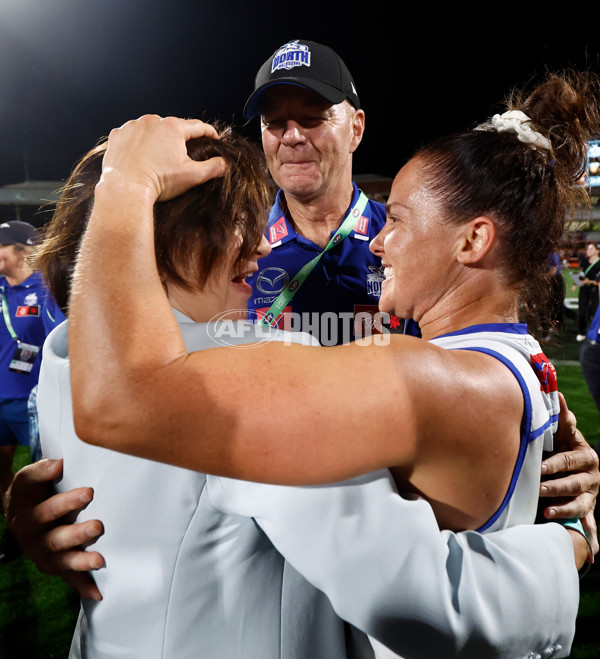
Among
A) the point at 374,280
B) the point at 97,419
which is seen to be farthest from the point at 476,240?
the point at 374,280

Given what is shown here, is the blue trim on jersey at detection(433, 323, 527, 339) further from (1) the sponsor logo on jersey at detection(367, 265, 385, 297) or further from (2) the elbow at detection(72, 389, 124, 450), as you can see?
(1) the sponsor logo on jersey at detection(367, 265, 385, 297)

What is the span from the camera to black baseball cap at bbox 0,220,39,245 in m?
5.03

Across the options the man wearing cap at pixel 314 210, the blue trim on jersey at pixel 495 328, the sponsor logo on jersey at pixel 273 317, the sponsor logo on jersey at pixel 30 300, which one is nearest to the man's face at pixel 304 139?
the man wearing cap at pixel 314 210

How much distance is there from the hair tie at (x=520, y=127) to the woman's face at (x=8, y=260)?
181 inches

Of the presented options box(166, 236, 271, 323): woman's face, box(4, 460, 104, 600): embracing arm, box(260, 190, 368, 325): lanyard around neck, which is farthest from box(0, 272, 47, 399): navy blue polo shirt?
box(166, 236, 271, 323): woman's face

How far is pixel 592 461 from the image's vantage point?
1.50 meters

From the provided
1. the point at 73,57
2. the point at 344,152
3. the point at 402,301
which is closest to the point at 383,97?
the point at 73,57

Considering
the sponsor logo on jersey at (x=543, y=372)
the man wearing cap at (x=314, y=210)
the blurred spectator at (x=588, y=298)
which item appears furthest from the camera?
the blurred spectator at (x=588, y=298)

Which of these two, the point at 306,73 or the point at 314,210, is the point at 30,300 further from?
the point at 306,73

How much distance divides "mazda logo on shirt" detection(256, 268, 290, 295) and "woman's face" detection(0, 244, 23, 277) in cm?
323

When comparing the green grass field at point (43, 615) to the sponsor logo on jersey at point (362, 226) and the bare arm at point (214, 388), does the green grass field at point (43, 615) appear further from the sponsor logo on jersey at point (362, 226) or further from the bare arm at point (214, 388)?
the bare arm at point (214, 388)

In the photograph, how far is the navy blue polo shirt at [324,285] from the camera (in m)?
2.67

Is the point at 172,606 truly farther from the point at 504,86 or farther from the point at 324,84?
the point at 504,86

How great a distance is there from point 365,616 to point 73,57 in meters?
15.6
